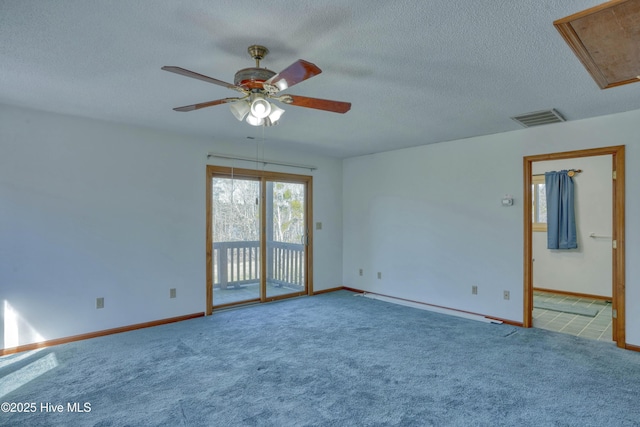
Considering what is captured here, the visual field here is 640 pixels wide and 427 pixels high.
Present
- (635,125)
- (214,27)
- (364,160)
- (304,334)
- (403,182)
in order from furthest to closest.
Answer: (364,160) < (403,182) < (304,334) < (635,125) < (214,27)

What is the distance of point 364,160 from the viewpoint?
6.12 metres

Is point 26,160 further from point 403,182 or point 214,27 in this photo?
point 403,182

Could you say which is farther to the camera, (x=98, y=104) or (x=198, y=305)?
(x=198, y=305)

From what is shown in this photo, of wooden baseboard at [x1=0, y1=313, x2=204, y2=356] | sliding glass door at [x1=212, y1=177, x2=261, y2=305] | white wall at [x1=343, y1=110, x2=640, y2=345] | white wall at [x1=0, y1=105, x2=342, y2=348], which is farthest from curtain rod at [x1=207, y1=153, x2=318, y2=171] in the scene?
wooden baseboard at [x1=0, y1=313, x2=204, y2=356]

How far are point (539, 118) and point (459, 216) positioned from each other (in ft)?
5.24

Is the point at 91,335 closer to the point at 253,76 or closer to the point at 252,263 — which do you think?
the point at 252,263

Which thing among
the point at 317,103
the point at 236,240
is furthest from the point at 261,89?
the point at 236,240

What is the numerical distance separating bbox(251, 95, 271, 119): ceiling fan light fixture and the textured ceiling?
330 millimetres

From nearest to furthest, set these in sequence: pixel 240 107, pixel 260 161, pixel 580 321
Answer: pixel 240 107 → pixel 580 321 → pixel 260 161

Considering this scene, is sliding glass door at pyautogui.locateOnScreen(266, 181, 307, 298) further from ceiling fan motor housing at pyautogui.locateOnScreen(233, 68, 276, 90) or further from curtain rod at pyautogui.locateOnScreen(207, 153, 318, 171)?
ceiling fan motor housing at pyautogui.locateOnScreen(233, 68, 276, 90)

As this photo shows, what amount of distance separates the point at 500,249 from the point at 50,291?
17.0ft

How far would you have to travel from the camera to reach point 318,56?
92.5 inches

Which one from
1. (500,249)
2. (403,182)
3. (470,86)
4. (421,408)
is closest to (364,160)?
(403,182)

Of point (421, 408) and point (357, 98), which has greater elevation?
point (357, 98)
